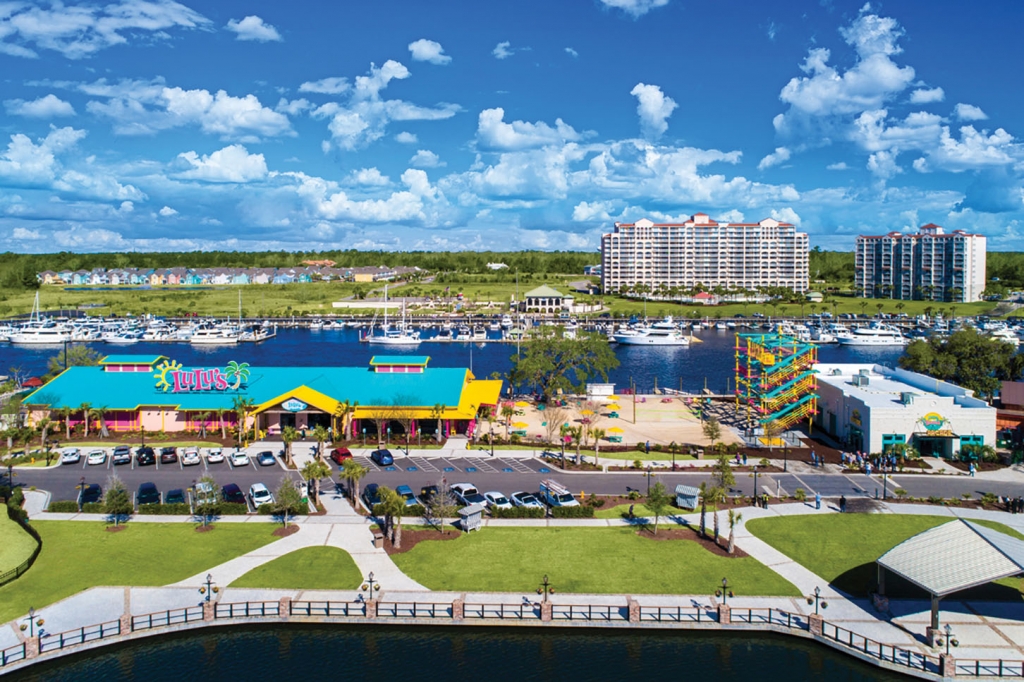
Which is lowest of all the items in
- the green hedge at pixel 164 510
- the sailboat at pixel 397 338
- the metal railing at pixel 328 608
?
the metal railing at pixel 328 608

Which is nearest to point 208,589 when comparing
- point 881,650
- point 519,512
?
point 519,512

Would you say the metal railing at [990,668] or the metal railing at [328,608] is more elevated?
the metal railing at [328,608]

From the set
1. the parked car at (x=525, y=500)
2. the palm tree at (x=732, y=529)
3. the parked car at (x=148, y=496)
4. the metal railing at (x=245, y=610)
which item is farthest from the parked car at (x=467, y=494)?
the parked car at (x=148, y=496)

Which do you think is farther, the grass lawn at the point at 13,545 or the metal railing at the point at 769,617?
the grass lawn at the point at 13,545

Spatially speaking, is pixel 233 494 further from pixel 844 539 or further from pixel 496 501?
pixel 844 539

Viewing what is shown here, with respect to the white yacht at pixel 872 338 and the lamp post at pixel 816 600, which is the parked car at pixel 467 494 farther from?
the white yacht at pixel 872 338

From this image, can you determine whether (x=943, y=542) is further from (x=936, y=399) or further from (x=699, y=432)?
(x=699, y=432)
